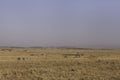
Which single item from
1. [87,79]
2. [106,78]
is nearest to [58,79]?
[87,79]

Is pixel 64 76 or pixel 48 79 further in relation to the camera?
pixel 64 76

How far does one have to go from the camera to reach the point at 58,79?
21109 mm

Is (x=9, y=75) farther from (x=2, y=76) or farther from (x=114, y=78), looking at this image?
(x=114, y=78)

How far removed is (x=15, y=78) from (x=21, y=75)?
1.42 meters

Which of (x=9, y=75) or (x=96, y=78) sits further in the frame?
(x=9, y=75)

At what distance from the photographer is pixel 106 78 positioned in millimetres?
21719

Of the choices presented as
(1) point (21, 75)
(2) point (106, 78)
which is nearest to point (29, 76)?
(1) point (21, 75)

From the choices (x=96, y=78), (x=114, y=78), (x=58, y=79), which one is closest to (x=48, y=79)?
(x=58, y=79)

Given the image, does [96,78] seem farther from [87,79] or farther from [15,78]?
[15,78]

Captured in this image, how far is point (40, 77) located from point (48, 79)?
0.87 m

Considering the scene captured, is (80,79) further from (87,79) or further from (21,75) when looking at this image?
(21,75)

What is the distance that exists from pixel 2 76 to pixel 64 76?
16.1ft

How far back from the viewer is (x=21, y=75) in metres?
23.3

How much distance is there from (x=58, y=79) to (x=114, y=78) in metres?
4.29
